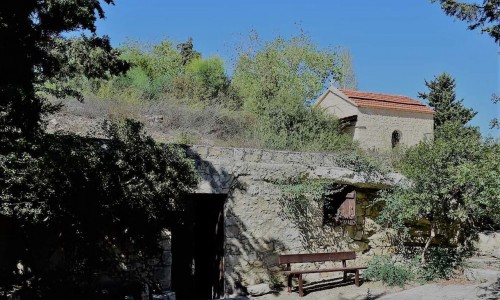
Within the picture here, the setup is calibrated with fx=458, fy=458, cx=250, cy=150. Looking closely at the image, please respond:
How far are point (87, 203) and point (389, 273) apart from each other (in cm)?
613

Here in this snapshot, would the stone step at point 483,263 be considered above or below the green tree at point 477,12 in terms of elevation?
below

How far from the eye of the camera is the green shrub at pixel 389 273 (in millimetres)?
9180

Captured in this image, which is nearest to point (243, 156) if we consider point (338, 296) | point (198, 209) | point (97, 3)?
point (198, 209)

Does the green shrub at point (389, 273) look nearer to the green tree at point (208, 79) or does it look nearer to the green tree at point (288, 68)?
the green tree at point (208, 79)

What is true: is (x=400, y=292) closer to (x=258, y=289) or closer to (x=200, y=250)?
(x=258, y=289)

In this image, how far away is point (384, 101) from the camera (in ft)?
71.9

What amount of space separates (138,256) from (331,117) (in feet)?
30.8

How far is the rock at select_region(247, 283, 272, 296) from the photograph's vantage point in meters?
9.05

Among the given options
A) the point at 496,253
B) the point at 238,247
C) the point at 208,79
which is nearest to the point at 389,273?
the point at 238,247

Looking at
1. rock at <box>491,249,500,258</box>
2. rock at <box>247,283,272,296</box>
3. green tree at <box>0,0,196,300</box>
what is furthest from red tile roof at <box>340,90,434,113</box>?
green tree at <box>0,0,196,300</box>

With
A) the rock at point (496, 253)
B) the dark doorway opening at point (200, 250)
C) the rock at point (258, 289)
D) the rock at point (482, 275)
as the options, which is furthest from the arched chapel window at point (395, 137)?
the rock at point (258, 289)

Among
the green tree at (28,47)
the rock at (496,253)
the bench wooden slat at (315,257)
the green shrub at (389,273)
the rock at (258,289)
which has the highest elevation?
the green tree at (28,47)

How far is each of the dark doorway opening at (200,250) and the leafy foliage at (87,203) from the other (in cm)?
186

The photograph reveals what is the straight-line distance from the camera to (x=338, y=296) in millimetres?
8727
